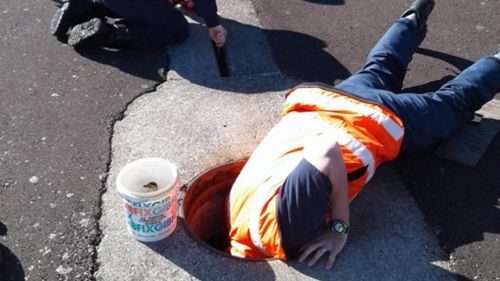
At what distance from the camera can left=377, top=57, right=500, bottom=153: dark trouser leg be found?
327 centimetres

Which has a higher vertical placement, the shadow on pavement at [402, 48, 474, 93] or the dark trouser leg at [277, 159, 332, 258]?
the dark trouser leg at [277, 159, 332, 258]

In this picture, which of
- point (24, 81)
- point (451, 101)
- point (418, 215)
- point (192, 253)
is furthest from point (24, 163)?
point (451, 101)

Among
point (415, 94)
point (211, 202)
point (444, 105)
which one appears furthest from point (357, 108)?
point (211, 202)

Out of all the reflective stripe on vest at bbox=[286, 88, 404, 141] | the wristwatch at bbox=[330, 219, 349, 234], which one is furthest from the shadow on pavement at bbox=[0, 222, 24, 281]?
the reflective stripe on vest at bbox=[286, 88, 404, 141]

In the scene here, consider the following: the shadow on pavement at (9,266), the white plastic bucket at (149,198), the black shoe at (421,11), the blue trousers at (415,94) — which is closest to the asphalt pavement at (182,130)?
the shadow on pavement at (9,266)

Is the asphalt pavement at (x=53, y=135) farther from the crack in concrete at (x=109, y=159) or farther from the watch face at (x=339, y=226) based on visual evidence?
the watch face at (x=339, y=226)

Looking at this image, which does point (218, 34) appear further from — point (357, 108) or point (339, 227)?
point (339, 227)

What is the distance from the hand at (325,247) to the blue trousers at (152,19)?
2.39 m

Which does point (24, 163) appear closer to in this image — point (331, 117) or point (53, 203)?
point (53, 203)

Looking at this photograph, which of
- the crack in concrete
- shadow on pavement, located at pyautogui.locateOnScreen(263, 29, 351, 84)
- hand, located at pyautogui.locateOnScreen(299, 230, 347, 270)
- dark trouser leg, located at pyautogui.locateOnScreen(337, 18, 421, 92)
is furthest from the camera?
shadow on pavement, located at pyautogui.locateOnScreen(263, 29, 351, 84)

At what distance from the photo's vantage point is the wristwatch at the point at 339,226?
2.74 metres

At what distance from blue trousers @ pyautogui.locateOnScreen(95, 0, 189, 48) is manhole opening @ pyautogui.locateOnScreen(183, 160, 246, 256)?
5.22 ft

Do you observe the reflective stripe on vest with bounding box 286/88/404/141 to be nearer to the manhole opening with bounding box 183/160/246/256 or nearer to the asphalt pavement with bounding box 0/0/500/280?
the asphalt pavement with bounding box 0/0/500/280

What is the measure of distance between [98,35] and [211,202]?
1718 mm
